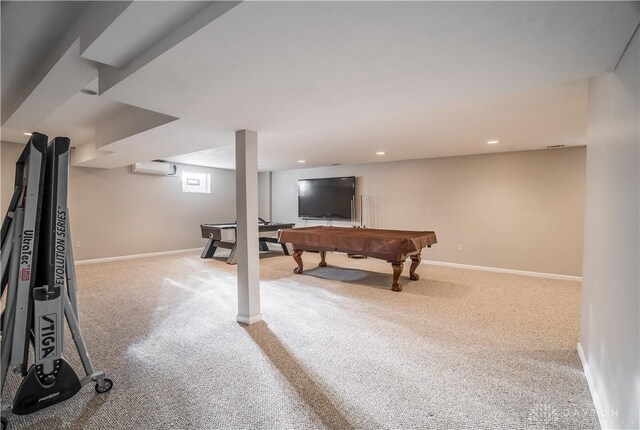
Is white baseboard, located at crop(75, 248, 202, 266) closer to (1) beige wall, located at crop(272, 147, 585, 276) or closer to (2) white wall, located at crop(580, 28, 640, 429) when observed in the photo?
(1) beige wall, located at crop(272, 147, 585, 276)

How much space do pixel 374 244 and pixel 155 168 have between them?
5051 millimetres

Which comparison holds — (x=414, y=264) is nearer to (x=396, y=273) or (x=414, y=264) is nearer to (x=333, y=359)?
(x=396, y=273)

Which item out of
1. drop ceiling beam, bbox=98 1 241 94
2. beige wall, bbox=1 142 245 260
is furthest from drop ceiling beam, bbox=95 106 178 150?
beige wall, bbox=1 142 245 260

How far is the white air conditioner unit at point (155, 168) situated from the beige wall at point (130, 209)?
6.2 inches

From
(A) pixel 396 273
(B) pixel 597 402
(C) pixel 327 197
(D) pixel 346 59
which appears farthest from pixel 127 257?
(B) pixel 597 402

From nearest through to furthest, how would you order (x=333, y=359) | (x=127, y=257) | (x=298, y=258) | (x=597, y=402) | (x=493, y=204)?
(x=597, y=402), (x=333, y=359), (x=298, y=258), (x=493, y=204), (x=127, y=257)

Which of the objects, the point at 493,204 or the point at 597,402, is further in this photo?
the point at 493,204

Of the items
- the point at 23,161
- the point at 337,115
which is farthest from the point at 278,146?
the point at 23,161

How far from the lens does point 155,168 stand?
6.62 m

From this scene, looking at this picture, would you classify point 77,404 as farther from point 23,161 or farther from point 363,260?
point 363,260

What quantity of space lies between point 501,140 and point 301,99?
3.31m

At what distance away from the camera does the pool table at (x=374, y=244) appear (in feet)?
13.2

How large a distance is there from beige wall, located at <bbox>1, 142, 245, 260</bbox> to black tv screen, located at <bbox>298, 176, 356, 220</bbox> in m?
2.13

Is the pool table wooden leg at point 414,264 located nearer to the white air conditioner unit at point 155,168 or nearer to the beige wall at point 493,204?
the beige wall at point 493,204
